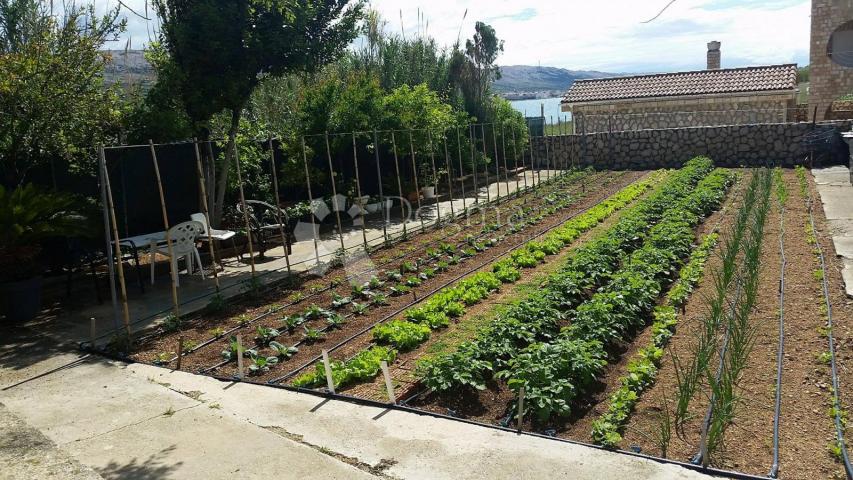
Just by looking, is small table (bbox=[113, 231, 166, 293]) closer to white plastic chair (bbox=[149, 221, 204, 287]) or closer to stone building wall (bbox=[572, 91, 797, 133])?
white plastic chair (bbox=[149, 221, 204, 287])

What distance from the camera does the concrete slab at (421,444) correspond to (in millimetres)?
4633

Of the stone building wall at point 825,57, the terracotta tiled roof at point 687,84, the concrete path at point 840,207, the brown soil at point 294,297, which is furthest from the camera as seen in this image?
the stone building wall at point 825,57

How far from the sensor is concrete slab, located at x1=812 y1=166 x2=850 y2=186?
17.7 m

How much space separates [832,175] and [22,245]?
62.7 ft

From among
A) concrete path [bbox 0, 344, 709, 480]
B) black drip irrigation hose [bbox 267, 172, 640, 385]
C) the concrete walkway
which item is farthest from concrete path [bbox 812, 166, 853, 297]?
the concrete walkway

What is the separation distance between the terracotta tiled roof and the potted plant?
24.4 meters

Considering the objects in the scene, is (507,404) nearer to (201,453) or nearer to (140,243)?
(201,453)

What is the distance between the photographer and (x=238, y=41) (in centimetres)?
1110

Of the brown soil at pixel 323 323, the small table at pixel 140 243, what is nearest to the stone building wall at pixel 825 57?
the brown soil at pixel 323 323

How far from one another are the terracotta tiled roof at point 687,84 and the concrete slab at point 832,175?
757 centimetres

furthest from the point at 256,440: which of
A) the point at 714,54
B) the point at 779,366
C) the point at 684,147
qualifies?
the point at 714,54

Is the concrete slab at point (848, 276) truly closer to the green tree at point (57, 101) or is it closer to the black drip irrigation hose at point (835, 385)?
the black drip irrigation hose at point (835, 385)

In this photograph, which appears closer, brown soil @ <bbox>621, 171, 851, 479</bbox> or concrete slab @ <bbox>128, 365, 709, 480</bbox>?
concrete slab @ <bbox>128, 365, 709, 480</bbox>

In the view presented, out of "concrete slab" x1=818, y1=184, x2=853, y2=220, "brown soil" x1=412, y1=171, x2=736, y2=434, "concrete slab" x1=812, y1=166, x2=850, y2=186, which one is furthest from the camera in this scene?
"concrete slab" x1=812, y1=166, x2=850, y2=186
